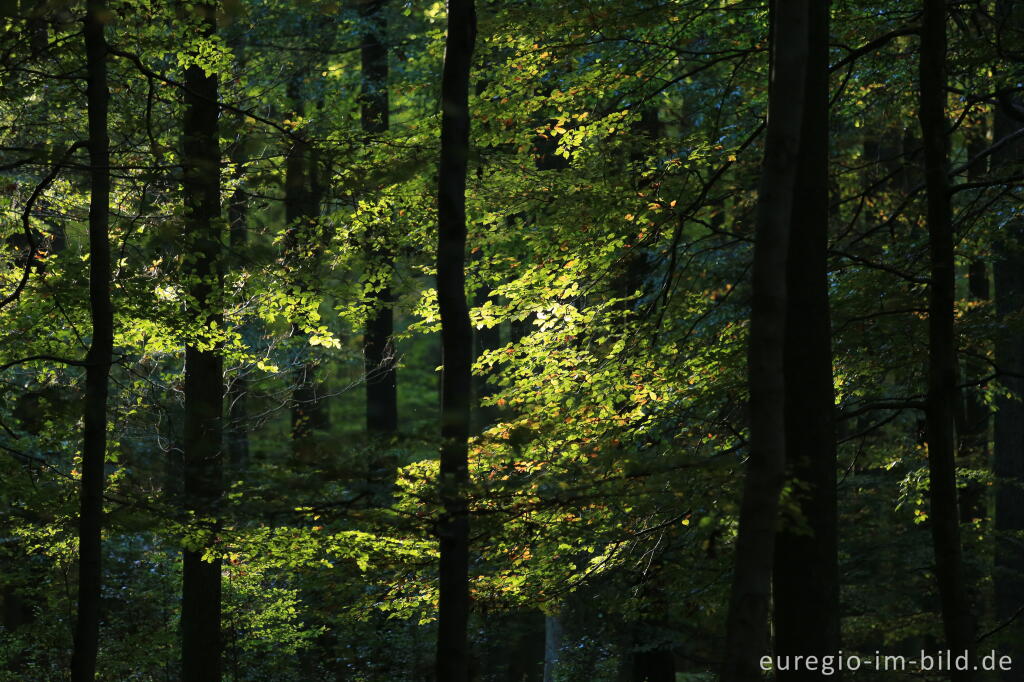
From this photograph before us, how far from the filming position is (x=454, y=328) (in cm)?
578

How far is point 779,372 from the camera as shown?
16.6 ft

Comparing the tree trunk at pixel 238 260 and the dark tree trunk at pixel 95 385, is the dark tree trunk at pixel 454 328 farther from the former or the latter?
the dark tree trunk at pixel 95 385

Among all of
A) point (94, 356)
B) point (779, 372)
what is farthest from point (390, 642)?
point (779, 372)

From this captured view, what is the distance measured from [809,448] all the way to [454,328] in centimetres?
275

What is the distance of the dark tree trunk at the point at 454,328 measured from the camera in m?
5.60

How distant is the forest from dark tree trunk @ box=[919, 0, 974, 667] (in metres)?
0.02

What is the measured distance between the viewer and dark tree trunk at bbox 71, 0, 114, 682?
20.8ft

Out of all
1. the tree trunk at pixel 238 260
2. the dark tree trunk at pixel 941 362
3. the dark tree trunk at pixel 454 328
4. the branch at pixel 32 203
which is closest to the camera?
the dark tree trunk at pixel 454 328

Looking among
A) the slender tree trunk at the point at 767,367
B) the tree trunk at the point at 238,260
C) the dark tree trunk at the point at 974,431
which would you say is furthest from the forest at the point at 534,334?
the dark tree trunk at the point at 974,431

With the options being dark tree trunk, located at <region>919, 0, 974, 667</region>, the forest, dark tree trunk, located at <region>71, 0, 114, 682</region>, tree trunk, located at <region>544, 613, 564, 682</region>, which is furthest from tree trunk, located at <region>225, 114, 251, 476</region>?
tree trunk, located at <region>544, 613, 564, 682</region>

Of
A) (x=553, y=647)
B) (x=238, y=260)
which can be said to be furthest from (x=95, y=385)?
(x=553, y=647)

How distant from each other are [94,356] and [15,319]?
9.14ft

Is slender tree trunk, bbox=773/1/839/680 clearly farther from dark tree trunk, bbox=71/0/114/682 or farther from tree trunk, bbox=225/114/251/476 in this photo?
dark tree trunk, bbox=71/0/114/682

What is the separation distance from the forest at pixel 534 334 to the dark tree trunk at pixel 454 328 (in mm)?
22
